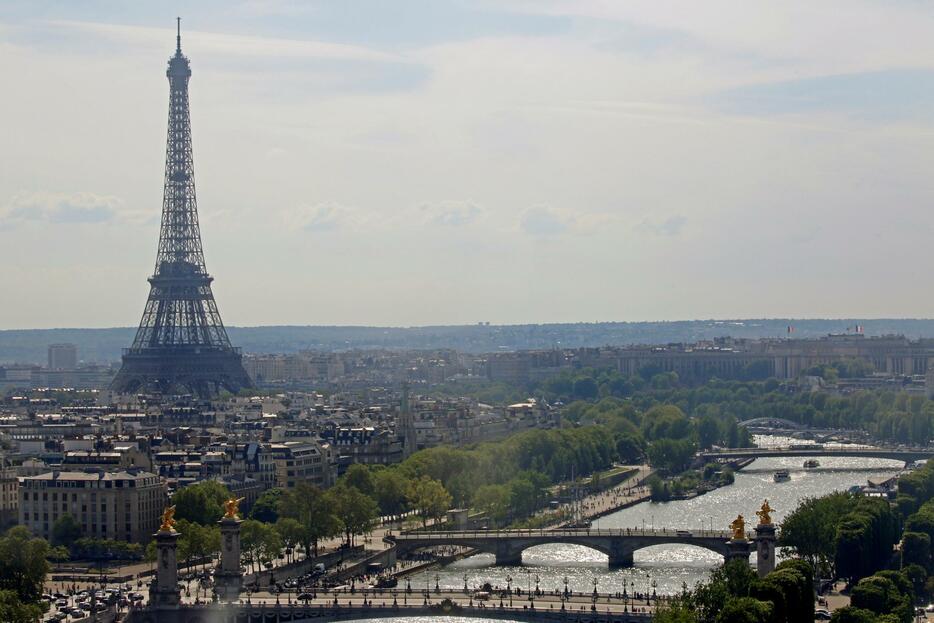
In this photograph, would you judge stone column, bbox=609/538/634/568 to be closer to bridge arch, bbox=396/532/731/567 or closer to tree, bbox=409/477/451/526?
bridge arch, bbox=396/532/731/567

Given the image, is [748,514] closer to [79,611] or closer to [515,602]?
[515,602]

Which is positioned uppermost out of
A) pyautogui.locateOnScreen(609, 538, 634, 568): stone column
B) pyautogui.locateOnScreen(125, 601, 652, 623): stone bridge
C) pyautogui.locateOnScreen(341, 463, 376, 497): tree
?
pyautogui.locateOnScreen(341, 463, 376, 497): tree

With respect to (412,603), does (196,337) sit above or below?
above

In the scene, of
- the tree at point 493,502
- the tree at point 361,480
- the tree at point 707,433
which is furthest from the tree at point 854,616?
the tree at point 707,433

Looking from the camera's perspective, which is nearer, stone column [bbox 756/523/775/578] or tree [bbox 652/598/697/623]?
tree [bbox 652/598/697/623]

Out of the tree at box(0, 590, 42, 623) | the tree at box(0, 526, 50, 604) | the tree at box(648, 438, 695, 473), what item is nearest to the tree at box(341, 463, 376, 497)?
the tree at box(0, 526, 50, 604)

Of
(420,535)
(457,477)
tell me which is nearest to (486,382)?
(457,477)
